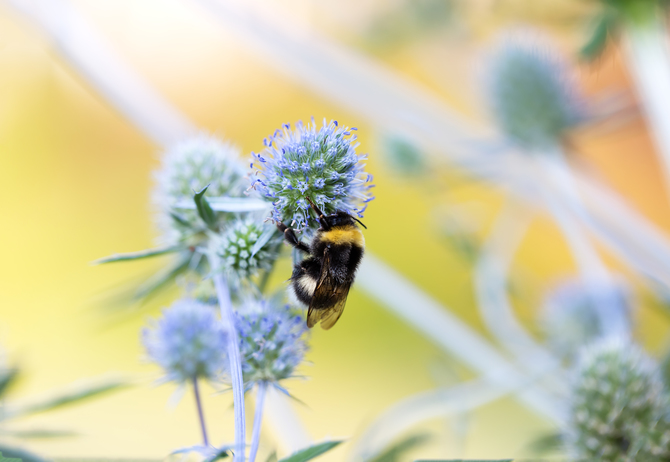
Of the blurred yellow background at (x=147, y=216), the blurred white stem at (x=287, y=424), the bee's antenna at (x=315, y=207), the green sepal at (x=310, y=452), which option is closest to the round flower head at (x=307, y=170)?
the bee's antenna at (x=315, y=207)

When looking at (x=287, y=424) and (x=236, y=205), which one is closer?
(x=236, y=205)

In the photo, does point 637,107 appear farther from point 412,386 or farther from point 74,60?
point 412,386

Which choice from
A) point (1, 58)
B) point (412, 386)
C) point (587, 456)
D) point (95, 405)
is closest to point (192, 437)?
point (95, 405)

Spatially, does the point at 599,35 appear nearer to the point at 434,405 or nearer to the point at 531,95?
the point at 531,95

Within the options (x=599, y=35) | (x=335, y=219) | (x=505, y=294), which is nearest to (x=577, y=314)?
(x=505, y=294)

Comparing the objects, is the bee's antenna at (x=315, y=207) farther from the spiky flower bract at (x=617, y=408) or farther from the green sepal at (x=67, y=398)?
the spiky flower bract at (x=617, y=408)

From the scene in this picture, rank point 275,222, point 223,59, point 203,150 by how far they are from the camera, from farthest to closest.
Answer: point 223,59 → point 203,150 → point 275,222

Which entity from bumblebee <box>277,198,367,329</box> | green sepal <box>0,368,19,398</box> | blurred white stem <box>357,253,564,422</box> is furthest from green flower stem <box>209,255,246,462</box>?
blurred white stem <box>357,253,564,422</box>
